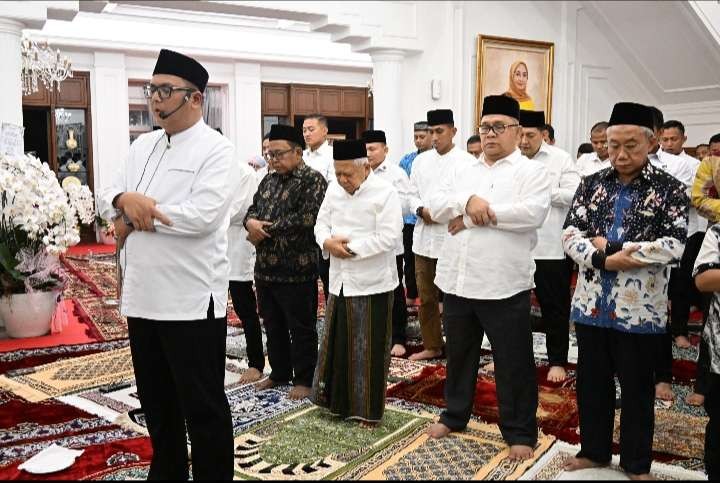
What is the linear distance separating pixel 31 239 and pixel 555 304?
13.1ft

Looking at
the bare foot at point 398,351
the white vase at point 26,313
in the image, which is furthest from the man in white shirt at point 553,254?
the white vase at point 26,313

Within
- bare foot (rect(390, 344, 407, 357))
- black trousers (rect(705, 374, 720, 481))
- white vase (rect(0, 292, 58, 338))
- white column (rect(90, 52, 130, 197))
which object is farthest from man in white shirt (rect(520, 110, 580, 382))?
white column (rect(90, 52, 130, 197))

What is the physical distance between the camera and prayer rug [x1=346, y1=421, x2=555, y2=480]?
9.55 ft

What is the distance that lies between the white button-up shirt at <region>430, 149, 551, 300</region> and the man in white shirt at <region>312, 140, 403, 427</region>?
40 centimetres

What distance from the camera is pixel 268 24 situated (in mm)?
12219

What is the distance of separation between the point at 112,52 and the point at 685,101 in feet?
29.6

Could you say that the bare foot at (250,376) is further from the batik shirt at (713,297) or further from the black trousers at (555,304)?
the batik shirt at (713,297)

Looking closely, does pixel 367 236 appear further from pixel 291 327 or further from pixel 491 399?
pixel 491 399

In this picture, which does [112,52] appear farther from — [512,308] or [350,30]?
[512,308]

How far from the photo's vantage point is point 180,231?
2277 mm

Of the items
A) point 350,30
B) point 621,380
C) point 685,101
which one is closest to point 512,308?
point 621,380

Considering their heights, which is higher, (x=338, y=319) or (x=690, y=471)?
(x=338, y=319)

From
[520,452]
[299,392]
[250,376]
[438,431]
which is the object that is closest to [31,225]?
[250,376]

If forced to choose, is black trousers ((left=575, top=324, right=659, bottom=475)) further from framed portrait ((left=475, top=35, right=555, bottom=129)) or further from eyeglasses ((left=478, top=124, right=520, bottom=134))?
framed portrait ((left=475, top=35, right=555, bottom=129))
